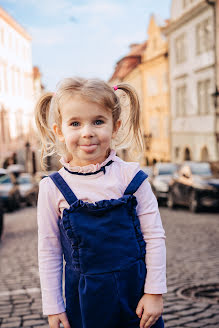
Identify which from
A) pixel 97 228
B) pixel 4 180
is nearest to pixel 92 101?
pixel 97 228

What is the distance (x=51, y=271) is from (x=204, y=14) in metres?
29.0

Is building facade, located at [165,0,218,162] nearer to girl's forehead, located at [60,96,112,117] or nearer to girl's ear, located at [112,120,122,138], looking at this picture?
girl's ear, located at [112,120,122,138]

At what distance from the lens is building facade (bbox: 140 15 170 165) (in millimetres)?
38469

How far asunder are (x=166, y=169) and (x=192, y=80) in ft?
43.2

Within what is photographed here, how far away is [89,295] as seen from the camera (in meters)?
2.19

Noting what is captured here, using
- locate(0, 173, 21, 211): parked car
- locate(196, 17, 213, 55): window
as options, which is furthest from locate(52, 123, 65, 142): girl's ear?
locate(196, 17, 213, 55): window

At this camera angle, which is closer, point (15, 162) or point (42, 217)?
point (42, 217)

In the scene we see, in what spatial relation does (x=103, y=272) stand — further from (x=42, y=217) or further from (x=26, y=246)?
(x=26, y=246)

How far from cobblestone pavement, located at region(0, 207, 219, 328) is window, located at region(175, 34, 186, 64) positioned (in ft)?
77.6

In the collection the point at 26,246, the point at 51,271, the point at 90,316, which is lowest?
the point at 26,246

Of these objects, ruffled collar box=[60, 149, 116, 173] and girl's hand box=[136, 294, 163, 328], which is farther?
ruffled collar box=[60, 149, 116, 173]

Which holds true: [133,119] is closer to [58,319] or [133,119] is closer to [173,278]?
[58,319]

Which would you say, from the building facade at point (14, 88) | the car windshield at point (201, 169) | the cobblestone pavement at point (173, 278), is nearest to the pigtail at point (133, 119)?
the cobblestone pavement at point (173, 278)

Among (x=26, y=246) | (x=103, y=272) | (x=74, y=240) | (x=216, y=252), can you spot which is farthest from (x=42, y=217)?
(x=26, y=246)
